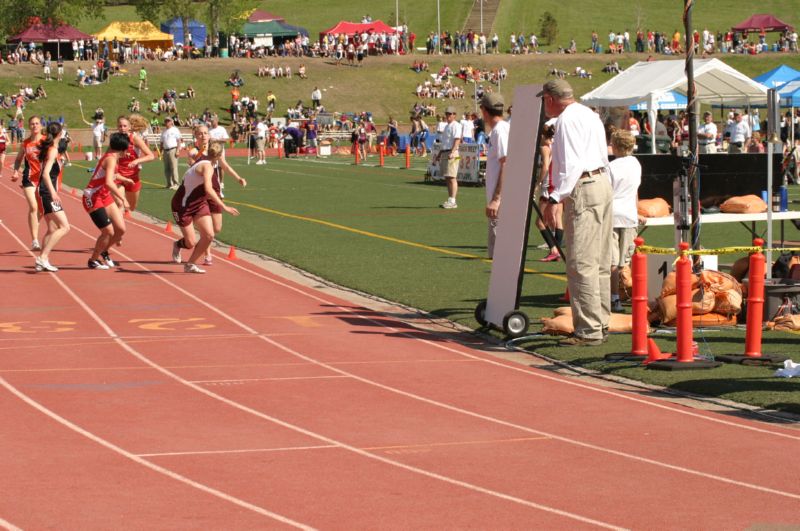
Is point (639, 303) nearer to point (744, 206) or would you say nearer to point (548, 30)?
point (744, 206)

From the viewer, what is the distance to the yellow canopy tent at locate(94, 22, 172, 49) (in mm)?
90000

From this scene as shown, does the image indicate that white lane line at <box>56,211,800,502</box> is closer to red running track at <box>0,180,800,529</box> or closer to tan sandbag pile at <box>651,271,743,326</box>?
red running track at <box>0,180,800,529</box>

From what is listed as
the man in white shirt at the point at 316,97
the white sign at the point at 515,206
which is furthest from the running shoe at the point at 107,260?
the man in white shirt at the point at 316,97

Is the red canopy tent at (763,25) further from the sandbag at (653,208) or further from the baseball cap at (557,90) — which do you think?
the baseball cap at (557,90)

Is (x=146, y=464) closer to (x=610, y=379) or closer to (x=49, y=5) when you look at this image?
(x=610, y=379)

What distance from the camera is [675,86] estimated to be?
35469mm

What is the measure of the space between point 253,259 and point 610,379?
995 centimetres

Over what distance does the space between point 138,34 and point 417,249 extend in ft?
244

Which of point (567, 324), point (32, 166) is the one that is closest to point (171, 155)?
point (32, 166)

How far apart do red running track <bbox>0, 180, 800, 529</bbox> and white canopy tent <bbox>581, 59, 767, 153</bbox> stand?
22912mm

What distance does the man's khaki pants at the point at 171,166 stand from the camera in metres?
36.6

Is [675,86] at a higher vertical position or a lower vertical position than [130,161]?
higher

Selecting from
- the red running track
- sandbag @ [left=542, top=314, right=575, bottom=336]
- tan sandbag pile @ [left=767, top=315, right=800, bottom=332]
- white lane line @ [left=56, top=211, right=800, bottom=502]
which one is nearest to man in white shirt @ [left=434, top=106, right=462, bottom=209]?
white lane line @ [left=56, top=211, right=800, bottom=502]

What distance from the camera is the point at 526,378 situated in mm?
11023
